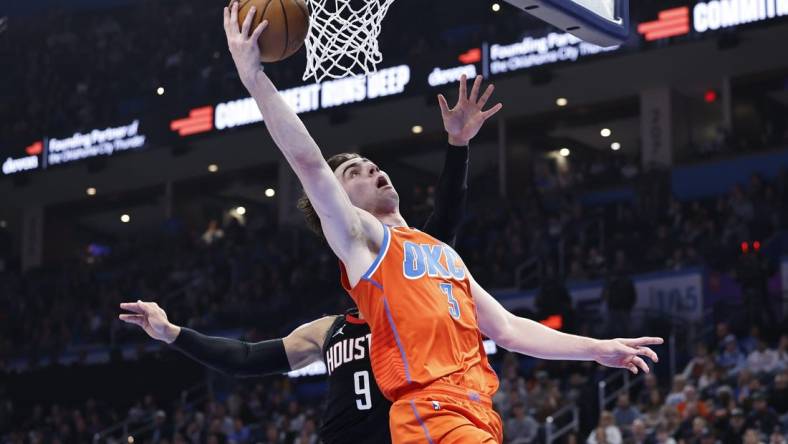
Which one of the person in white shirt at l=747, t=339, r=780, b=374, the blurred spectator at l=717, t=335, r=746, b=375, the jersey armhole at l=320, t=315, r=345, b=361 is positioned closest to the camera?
the jersey armhole at l=320, t=315, r=345, b=361

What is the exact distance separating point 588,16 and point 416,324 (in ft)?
9.10

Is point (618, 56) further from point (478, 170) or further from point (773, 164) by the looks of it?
point (478, 170)

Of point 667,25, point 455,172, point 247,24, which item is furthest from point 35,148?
point 247,24

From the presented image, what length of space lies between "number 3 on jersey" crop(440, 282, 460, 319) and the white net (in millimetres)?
2297

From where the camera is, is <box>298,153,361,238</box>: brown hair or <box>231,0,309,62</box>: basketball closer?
<box>231,0,309,62</box>: basketball

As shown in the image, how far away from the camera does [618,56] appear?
22172mm

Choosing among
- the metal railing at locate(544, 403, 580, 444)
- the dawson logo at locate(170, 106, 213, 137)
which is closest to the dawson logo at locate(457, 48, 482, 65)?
the dawson logo at locate(170, 106, 213, 137)

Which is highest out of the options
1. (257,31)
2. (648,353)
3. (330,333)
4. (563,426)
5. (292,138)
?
(257,31)

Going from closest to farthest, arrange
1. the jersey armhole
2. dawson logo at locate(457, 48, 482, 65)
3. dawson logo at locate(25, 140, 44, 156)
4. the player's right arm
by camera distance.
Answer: the player's right arm, the jersey armhole, dawson logo at locate(457, 48, 482, 65), dawson logo at locate(25, 140, 44, 156)

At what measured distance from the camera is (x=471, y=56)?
22.0 meters

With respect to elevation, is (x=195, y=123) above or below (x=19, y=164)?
above

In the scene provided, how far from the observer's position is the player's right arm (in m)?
5.14

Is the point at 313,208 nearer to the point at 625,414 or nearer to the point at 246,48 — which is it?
the point at 246,48

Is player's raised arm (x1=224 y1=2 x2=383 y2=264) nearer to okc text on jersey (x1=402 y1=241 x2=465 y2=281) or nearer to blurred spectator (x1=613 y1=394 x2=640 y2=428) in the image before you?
okc text on jersey (x1=402 y1=241 x2=465 y2=281)
